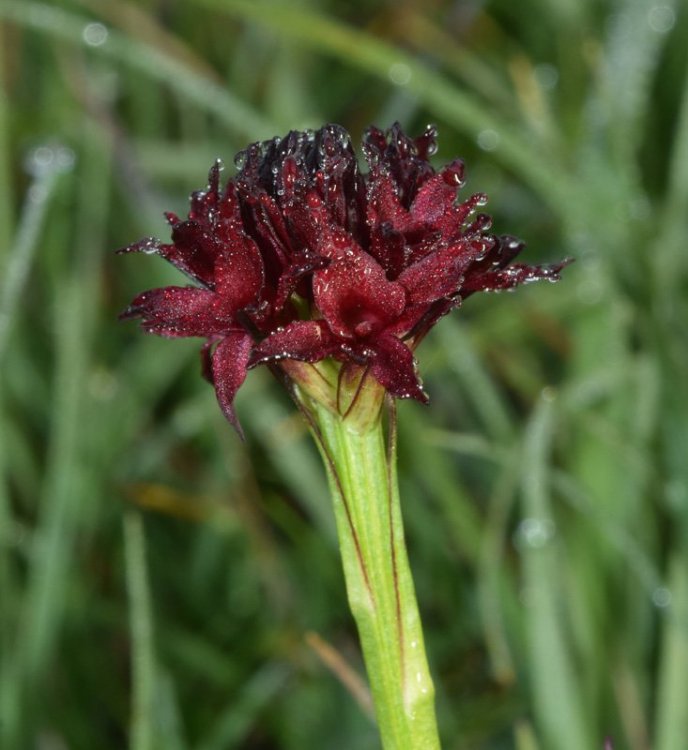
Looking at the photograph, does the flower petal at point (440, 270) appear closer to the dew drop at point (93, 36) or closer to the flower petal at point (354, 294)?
the flower petal at point (354, 294)

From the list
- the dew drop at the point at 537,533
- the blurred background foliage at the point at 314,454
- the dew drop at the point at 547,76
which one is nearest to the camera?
the dew drop at the point at 537,533

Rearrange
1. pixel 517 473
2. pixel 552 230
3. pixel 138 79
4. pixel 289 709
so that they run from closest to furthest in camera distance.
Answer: pixel 517 473
pixel 289 709
pixel 552 230
pixel 138 79

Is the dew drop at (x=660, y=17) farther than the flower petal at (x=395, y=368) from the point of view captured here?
Yes

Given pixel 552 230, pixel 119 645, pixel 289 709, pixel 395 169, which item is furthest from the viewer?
pixel 552 230

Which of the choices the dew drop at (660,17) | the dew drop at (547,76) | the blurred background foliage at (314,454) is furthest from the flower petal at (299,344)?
the dew drop at (547,76)

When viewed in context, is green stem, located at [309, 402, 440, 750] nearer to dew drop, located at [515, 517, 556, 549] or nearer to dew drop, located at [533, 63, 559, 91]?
dew drop, located at [515, 517, 556, 549]

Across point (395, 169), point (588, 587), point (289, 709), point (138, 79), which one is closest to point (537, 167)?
point (588, 587)

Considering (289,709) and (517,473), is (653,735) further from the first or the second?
(289,709)

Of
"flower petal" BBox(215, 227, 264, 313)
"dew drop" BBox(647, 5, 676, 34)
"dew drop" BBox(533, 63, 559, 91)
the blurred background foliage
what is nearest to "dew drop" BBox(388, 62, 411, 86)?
the blurred background foliage
